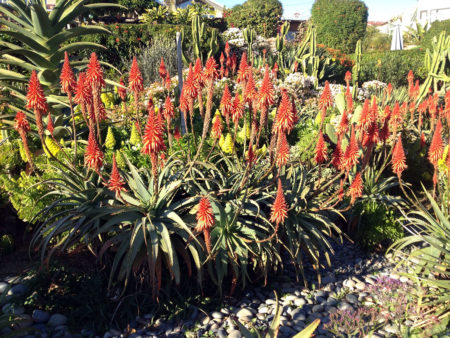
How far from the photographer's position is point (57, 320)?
112 inches

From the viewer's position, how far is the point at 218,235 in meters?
3.04

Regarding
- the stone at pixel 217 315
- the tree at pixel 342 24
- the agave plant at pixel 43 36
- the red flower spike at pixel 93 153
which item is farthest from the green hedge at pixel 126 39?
the tree at pixel 342 24

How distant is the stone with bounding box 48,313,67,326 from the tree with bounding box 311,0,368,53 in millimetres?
21317

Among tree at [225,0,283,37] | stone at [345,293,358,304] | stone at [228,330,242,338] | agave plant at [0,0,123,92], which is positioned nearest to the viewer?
stone at [228,330,242,338]

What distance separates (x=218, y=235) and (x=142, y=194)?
28.3 inches

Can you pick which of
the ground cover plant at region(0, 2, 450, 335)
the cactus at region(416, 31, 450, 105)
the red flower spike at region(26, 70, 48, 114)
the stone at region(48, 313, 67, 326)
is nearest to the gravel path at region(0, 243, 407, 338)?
the stone at region(48, 313, 67, 326)

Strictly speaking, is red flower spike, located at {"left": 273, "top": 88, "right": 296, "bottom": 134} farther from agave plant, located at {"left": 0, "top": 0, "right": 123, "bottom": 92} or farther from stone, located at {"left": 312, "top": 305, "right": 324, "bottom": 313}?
agave plant, located at {"left": 0, "top": 0, "right": 123, "bottom": 92}

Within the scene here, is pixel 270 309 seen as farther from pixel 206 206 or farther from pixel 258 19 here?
pixel 258 19

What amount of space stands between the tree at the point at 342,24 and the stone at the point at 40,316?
21.3 m

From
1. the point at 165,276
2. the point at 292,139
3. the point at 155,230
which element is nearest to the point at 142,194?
the point at 155,230

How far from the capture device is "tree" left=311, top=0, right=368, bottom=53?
843 inches

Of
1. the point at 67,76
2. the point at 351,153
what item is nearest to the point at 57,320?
the point at 67,76

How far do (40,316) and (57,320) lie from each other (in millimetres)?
142

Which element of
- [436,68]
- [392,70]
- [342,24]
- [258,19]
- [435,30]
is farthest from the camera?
[342,24]
